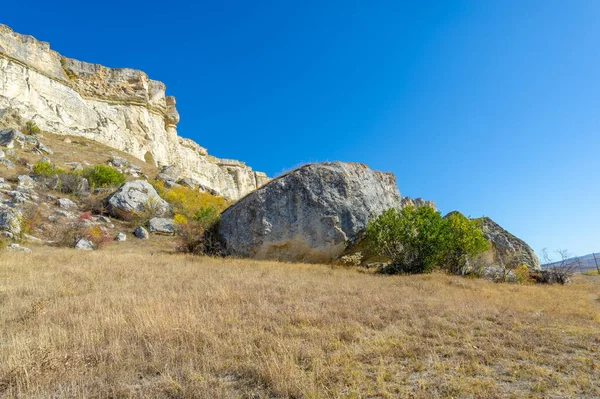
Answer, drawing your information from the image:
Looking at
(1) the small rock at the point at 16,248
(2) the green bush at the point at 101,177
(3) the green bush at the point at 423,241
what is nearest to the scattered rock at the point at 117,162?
(2) the green bush at the point at 101,177

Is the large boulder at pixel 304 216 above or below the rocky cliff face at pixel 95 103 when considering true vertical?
below

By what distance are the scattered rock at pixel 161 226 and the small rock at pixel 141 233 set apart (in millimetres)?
824

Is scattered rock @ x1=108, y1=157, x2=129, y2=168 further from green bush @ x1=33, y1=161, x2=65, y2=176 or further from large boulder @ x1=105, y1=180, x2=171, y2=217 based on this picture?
large boulder @ x1=105, y1=180, x2=171, y2=217

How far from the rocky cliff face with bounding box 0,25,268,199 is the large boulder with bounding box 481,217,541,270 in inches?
1020

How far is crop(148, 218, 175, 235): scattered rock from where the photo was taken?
1825 cm

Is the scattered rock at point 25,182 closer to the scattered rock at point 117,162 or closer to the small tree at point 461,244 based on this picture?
the scattered rock at point 117,162

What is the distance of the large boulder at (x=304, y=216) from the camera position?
14.3 metres

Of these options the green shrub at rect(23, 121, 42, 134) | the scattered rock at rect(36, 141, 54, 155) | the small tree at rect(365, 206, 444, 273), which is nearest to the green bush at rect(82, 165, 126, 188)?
the scattered rock at rect(36, 141, 54, 155)

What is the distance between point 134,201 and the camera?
1928 centimetres

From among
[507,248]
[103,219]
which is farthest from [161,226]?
[507,248]

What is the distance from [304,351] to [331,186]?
11528mm

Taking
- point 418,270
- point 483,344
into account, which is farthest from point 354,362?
point 418,270

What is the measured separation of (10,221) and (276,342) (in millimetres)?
14527

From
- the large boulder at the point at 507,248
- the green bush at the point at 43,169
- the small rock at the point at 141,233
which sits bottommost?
the large boulder at the point at 507,248
